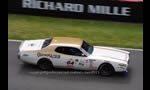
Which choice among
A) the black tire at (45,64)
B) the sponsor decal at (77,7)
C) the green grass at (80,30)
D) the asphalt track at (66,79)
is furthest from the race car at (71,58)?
the sponsor decal at (77,7)

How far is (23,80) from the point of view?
472 inches

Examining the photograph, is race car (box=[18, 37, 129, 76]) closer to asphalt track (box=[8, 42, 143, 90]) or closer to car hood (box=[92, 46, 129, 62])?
car hood (box=[92, 46, 129, 62])

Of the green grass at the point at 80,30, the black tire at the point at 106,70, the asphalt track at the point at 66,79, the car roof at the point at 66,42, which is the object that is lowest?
the asphalt track at the point at 66,79

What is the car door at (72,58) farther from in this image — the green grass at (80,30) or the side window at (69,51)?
the green grass at (80,30)

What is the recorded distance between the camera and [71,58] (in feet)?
40.4

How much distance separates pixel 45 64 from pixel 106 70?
8.42 feet

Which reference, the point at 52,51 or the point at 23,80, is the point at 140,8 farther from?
the point at 23,80

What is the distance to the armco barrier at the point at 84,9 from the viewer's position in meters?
18.6

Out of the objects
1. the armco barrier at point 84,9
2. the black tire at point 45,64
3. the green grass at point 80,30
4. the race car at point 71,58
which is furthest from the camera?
the armco barrier at point 84,9

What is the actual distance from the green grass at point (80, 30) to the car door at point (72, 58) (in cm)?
370

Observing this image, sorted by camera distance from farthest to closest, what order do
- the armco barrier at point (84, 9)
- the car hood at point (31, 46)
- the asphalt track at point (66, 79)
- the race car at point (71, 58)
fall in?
the armco barrier at point (84, 9)
the car hood at point (31, 46)
the race car at point (71, 58)
the asphalt track at point (66, 79)

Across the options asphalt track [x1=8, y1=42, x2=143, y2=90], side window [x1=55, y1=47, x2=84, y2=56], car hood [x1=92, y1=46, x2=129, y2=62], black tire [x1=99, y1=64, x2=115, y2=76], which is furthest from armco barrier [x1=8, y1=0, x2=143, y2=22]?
black tire [x1=99, y1=64, x2=115, y2=76]

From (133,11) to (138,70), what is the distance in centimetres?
626

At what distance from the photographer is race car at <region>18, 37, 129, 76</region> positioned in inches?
485
